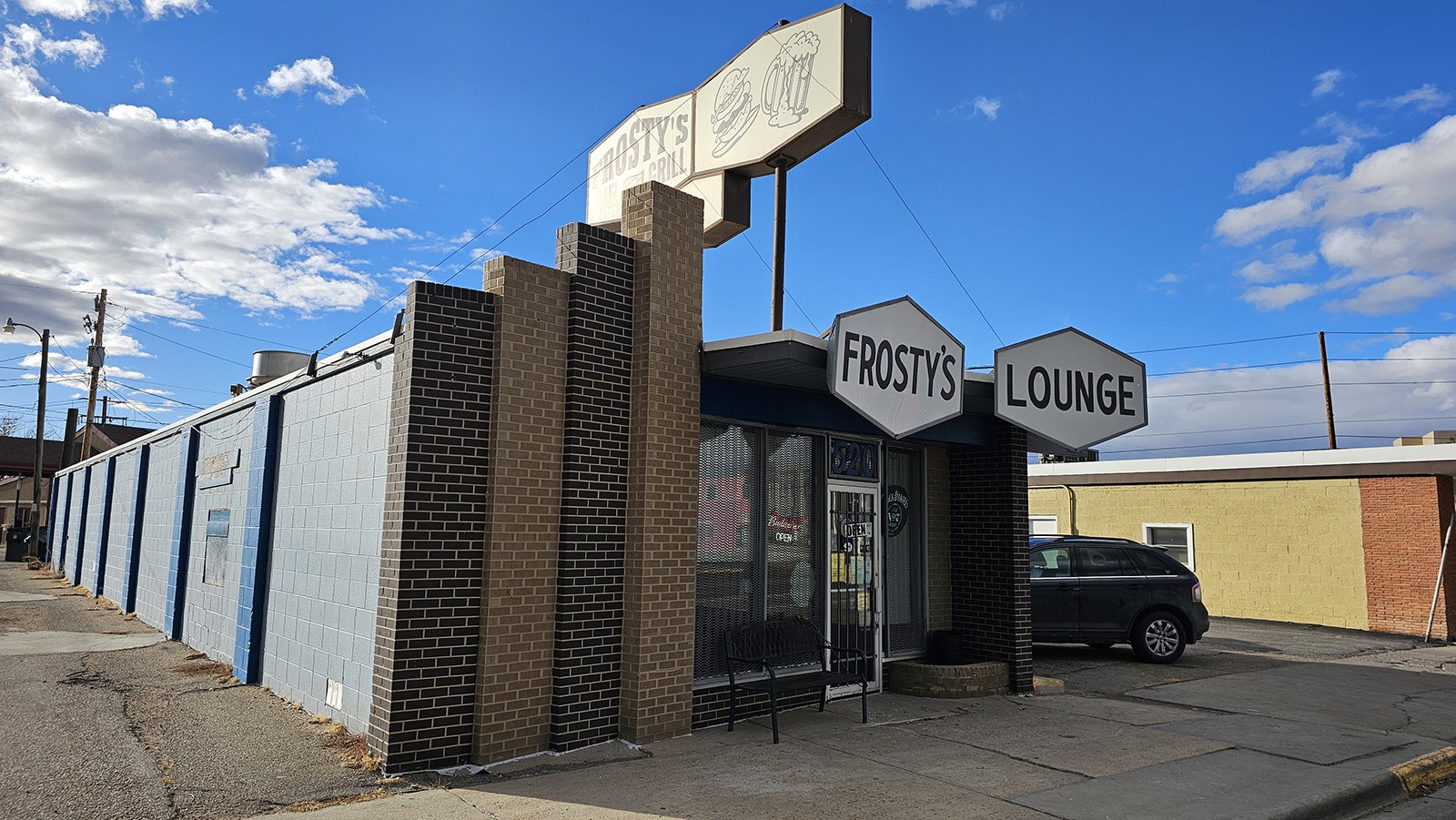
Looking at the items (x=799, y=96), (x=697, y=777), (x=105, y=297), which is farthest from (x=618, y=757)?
(x=105, y=297)

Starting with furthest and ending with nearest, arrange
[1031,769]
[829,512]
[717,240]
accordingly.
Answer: [717,240] < [829,512] < [1031,769]

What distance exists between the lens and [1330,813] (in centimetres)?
614

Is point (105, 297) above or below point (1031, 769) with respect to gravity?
above

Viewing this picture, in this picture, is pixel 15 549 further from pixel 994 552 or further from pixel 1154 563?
pixel 1154 563

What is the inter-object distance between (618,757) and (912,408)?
13.3ft

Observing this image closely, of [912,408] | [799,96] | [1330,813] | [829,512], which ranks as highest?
[799,96]

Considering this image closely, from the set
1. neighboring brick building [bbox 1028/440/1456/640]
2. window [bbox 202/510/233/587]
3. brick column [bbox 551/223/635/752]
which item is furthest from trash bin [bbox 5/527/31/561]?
neighboring brick building [bbox 1028/440/1456/640]

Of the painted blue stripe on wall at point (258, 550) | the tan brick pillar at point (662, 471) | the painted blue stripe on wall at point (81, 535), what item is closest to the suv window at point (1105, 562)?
the tan brick pillar at point (662, 471)

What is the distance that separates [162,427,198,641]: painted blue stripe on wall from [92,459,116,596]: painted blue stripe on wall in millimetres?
7738

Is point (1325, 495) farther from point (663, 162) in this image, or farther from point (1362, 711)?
point (663, 162)

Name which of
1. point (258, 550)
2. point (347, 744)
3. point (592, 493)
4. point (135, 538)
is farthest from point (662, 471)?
point (135, 538)

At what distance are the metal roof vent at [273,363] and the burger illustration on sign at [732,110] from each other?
656 centimetres

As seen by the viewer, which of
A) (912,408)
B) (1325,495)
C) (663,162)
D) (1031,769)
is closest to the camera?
(1031,769)

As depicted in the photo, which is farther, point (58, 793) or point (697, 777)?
point (697, 777)
